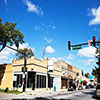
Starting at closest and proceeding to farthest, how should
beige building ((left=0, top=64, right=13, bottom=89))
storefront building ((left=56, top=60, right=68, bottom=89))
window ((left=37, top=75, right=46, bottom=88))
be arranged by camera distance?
window ((left=37, top=75, right=46, bottom=88))
beige building ((left=0, top=64, right=13, bottom=89))
storefront building ((left=56, top=60, right=68, bottom=89))

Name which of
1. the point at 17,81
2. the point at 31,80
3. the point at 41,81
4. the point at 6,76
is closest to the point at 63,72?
the point at 41,81

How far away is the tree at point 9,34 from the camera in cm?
3416

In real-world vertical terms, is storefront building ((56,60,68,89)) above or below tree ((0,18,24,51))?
below

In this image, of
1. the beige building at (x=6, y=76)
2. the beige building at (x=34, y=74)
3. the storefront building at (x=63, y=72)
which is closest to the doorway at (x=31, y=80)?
the beige building at (x=34, y=74)

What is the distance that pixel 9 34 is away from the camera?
1421 inches

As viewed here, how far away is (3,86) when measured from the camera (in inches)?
1280

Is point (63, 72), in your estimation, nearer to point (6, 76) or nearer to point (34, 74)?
point (34, 74)

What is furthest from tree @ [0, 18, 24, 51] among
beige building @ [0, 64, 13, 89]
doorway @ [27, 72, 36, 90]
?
doorway @ [27, 72, 36, 90]

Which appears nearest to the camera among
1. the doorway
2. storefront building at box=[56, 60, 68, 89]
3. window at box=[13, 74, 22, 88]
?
the doorway

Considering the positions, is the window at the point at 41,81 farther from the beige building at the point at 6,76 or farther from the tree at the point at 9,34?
the tree at the point at 9,34

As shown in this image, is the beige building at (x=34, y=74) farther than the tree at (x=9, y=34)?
No

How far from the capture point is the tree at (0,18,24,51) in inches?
1345

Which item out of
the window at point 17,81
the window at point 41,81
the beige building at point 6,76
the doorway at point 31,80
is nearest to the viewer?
the doorway at point 31,80

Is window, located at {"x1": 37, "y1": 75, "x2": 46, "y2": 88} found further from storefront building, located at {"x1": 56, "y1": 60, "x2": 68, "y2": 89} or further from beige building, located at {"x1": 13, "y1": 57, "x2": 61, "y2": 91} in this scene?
storefront building, located at {"x1": 56, "y1": 60, "x2": 68, "y2": 89}
